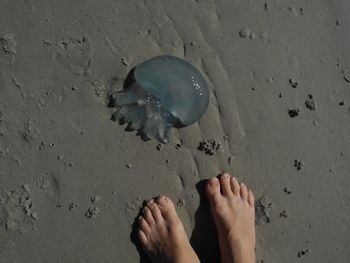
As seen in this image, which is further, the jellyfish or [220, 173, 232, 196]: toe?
[220, 173, 232, 196]: toe

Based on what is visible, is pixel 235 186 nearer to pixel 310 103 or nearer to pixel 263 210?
pixel 263 210

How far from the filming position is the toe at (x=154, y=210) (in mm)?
2691

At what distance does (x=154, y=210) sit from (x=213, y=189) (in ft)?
1.42

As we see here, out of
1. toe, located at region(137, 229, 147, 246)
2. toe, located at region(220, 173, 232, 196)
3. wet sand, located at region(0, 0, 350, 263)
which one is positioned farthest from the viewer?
toe, located at region(220, 173, 232, 196)

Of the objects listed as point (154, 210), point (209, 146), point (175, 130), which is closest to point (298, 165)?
point (209, 146)

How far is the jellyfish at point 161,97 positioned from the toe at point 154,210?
430mm

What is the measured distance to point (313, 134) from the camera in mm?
2881

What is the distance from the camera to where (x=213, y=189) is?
9.05 feet

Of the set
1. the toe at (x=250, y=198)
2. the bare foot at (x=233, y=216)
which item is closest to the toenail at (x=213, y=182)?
the bare foot at (x=233, y=216)

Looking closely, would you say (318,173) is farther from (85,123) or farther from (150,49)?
(85,123)

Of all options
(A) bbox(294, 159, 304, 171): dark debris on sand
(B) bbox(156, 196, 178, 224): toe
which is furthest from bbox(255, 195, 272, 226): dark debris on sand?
(B) bbox(156, 196, 178, 224): toe

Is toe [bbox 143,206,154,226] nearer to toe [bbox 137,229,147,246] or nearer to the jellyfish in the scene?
toe [bbox 137,229,147,246]

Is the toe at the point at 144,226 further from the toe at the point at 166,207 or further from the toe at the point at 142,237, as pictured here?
the toe at the point at 166,207

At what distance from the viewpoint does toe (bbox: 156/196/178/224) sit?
2.69 metres
